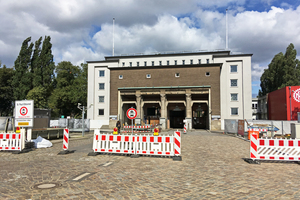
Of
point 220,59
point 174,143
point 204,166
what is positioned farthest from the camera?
point 220,59

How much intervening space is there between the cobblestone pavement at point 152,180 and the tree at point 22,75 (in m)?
49.8

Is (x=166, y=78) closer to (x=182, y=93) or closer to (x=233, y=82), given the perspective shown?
(x=182, y=93)

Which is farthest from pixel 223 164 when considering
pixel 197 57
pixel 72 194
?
pixel 197 57

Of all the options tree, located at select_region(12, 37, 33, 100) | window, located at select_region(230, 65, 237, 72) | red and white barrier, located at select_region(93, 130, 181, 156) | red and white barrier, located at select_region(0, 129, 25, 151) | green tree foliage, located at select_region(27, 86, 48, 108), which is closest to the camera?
red and white barrier, located at select_region(93, 130, 181, 156)

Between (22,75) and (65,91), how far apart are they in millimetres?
12681

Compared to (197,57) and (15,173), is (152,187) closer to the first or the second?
(15,173)

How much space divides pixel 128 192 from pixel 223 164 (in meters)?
5.37

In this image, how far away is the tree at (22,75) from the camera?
2066 inches

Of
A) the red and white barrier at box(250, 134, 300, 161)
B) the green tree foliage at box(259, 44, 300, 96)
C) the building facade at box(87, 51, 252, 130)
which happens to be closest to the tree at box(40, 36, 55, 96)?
the building facade at box(87, 51, 252, 130)

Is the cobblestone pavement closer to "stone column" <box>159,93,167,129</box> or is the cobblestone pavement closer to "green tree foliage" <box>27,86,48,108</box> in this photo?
"stone column" <box>159,93,167,129</box>

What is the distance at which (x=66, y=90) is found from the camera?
64.4 metres

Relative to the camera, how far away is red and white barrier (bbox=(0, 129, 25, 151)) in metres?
12.8

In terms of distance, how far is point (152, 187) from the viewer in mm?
6176

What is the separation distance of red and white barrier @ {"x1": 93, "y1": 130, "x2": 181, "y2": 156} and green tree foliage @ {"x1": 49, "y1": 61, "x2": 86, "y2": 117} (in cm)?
5399
